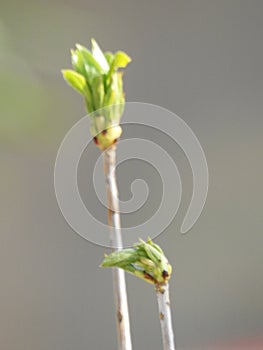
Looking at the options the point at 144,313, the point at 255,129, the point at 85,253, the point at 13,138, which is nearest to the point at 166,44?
the point at 255,129

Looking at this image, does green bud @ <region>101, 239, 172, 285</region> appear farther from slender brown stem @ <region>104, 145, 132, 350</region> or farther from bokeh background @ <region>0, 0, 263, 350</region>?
bokeh background @ <region>0, 0, 263, 350</region>

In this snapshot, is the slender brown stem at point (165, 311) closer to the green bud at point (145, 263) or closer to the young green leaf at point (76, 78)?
the green bud at point (145, 263)

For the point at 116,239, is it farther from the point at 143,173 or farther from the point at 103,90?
the point at 143,173

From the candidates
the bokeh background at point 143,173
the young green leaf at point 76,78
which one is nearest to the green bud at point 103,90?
the young green leaf at point 76,78

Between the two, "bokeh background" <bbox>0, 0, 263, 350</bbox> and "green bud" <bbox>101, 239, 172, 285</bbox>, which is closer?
"green bud" <bbox>101, 239, 172, 285</bbox>

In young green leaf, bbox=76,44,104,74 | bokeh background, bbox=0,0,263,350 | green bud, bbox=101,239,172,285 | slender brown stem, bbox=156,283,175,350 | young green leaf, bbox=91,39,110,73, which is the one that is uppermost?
bokeh background, bbox=0,0,263,350

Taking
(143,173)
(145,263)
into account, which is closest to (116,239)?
(145,263)

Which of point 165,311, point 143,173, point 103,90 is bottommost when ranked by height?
point 165,311

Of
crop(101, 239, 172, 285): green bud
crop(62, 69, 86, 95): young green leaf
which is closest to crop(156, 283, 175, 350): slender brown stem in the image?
crop(101, 239, 172, 285): green bud

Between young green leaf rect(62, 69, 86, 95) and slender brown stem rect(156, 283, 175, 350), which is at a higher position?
young green leaf rect(62, 69, 86, 95)
